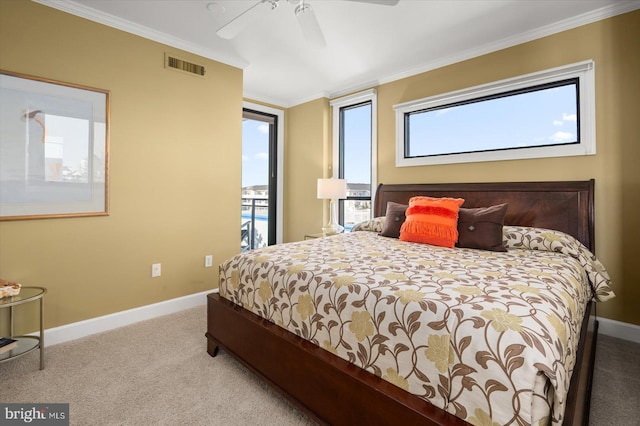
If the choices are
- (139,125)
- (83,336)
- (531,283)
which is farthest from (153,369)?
(531,283)

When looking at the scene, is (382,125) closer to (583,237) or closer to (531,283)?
(583,237)

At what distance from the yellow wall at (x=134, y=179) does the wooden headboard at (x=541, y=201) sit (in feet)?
8.01

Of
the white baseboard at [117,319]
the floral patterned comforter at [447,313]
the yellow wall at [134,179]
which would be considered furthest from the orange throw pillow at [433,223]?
the white baseboard at [117,319]

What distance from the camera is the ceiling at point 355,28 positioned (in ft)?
8.04

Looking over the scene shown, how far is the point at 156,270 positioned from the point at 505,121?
11.9 feet

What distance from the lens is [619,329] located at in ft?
8.12

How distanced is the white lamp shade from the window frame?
410 millimetres

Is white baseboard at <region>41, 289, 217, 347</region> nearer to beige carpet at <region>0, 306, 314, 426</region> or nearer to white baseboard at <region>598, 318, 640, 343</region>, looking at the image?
beige carpet at <region>0, 306, 314, 426</region>

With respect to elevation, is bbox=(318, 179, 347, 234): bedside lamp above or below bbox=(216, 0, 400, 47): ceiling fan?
below

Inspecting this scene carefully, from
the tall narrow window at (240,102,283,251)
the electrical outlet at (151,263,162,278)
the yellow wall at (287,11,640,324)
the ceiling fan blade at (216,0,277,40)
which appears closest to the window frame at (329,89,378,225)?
the tall narrow window at (240,102,283,251)

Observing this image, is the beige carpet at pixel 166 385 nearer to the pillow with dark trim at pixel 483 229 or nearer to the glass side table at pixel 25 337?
the glass side table at pixel 25 337

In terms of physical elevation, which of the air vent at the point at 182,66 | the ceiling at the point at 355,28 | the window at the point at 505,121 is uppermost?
the ceiling at the point at 355,28

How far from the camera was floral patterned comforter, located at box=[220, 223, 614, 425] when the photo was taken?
3.19ft

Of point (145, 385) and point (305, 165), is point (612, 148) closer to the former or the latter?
point (305, 165)
